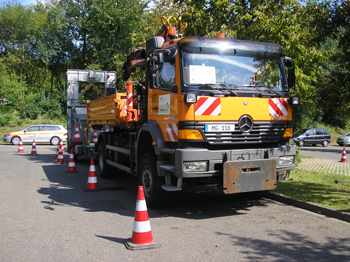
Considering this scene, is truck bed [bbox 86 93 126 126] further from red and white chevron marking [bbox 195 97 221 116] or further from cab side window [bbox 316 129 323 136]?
cab side window [bbox 316 129 323 136]

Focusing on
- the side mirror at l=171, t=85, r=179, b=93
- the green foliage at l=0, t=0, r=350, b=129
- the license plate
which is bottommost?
the license plate

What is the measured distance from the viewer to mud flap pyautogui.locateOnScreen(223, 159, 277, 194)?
5.93 meters

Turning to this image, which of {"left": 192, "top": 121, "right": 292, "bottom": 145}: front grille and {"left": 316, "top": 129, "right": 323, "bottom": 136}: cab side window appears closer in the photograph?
{"left": 192, "top": 121, "right": 292, "bottom": 145}: front grille

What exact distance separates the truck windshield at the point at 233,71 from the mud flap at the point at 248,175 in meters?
1.38

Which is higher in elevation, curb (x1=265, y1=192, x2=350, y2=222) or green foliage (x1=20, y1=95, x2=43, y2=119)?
green foliage (x1=20, y1=95, x2=43, y2=119)

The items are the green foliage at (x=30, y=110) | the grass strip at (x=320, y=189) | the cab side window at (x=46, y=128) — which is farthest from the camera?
the green foliage at (x=30, y=110)

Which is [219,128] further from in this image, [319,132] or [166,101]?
[319,132]

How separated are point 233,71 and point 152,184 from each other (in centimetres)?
262

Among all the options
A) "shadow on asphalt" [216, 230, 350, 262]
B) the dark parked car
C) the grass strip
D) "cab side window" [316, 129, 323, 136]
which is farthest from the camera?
"cab side window" [316, 129, 323, 136]

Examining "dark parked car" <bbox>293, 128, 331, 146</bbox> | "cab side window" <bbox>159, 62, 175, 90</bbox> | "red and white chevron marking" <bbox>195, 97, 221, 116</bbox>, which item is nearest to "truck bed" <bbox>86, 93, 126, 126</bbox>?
"cab side window" <bbox>159, 62, 175, 90</bbox>

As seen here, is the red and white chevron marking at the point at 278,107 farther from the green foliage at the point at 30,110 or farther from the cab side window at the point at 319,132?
the green foliage at the point at 30,110

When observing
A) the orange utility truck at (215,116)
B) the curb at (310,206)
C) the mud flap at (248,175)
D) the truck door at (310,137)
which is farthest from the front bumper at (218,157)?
the truck door at (310,137)

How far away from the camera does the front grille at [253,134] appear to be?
19.8 feet

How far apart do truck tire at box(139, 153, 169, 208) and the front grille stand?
1340 mm
